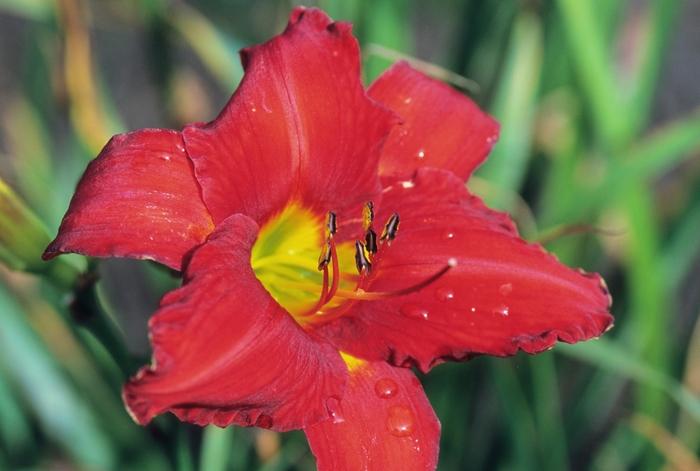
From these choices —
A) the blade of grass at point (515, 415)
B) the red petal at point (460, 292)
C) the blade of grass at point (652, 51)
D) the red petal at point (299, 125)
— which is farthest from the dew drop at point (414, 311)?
the blade of grass at point (652, 51)

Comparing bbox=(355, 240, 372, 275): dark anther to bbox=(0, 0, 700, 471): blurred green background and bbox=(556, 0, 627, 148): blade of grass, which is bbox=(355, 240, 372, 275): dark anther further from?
bbox=(556, 0, 627, 148): blade of grass

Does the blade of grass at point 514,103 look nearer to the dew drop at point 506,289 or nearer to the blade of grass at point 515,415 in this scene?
the blade of grass at point 515,415

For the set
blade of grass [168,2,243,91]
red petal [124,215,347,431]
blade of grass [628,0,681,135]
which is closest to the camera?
red petal [124,215,347,431]

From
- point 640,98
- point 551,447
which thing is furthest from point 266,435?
point 640,98

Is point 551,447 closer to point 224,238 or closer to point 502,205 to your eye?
point 502,205

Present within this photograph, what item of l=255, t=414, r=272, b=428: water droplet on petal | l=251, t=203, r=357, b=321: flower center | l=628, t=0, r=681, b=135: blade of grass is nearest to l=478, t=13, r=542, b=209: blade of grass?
l=628, t=0, r=681, b=135: blade of grass

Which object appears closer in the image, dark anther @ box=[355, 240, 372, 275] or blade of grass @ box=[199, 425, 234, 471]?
dark anther @ box=[355, 240, 372, 275]
